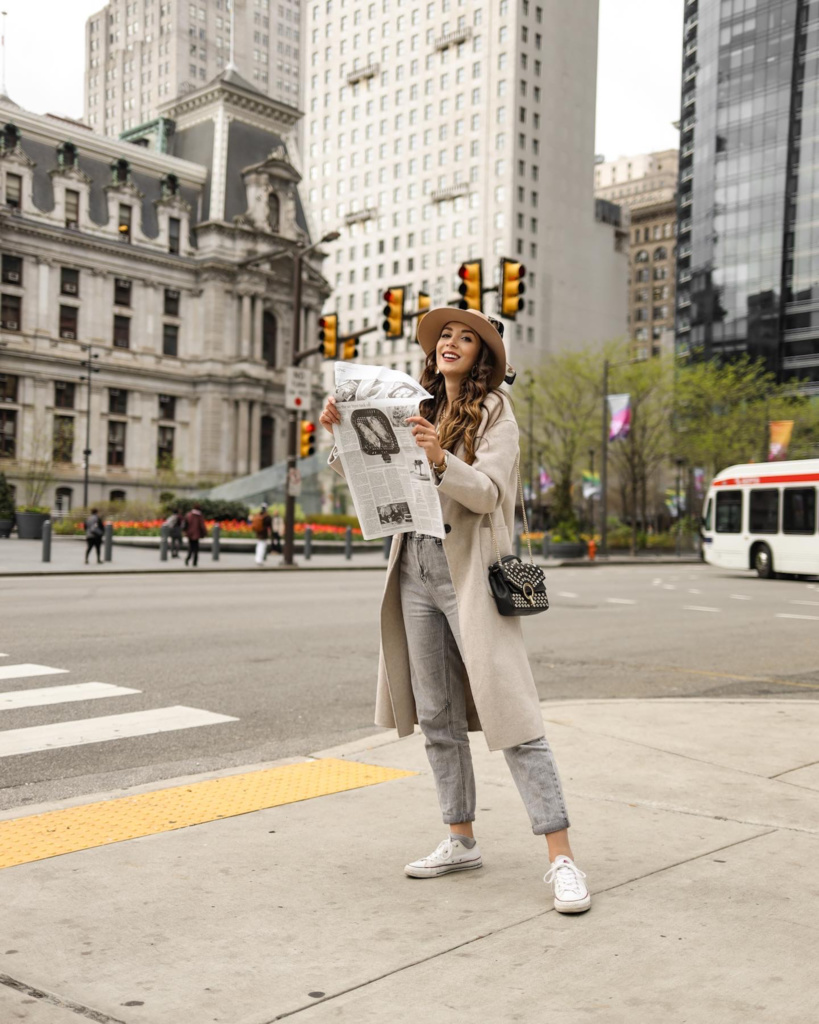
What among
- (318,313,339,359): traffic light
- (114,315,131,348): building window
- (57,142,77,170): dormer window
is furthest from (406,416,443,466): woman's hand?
Result: (57,142,77,170): dormer window

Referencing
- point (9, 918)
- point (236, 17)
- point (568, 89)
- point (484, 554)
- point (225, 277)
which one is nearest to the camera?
point (9, 918)

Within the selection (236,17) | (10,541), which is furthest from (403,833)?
(236,17)

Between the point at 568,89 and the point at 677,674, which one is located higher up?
the point at 568,89

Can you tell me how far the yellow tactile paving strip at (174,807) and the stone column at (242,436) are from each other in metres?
73.1

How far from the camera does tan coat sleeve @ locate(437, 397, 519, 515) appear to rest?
3.58 m

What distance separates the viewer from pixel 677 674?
985cm

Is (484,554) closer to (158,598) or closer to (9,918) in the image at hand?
(9,918)

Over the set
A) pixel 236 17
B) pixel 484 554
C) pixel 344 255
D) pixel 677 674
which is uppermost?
pixel 236 17

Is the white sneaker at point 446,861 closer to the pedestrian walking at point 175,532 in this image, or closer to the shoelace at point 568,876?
the shoelace at point 568,876

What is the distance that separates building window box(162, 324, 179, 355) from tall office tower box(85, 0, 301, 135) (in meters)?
71.7

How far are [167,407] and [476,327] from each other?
7543 centimetres

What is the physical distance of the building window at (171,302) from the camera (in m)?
76.6

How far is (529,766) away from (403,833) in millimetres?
882

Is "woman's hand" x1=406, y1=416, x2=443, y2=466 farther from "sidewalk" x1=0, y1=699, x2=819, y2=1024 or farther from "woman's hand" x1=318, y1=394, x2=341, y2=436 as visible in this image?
"sidewalk" x1=0, y1=699, x2=819, y2=1024
